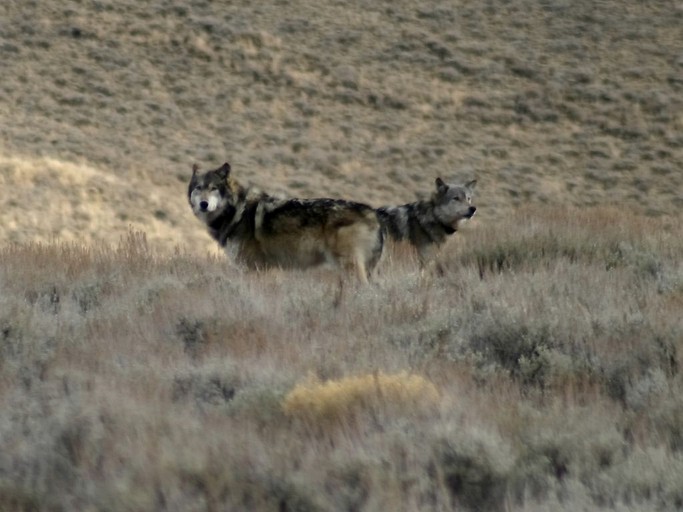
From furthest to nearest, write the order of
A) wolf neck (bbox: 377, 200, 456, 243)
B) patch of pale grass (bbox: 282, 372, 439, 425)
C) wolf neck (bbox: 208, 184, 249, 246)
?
1. wolf neck (bbox: 377, 200, 456, 243)
2. wolf neck (bbox: 208, 184, 249, 246)
3. patch of pale grass (bbox: 282, 372, 439, 425)

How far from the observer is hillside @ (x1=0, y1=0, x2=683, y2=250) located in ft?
120

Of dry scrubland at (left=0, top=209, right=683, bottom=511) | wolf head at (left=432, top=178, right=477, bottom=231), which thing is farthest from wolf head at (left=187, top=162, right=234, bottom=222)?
wolf head at (left=432, top=178, right=477, bottom=231)

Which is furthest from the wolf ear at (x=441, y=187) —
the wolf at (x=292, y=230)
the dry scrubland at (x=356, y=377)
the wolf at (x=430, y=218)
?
the wolf at (x=292, y=230)

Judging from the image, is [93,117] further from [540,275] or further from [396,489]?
[396,489]

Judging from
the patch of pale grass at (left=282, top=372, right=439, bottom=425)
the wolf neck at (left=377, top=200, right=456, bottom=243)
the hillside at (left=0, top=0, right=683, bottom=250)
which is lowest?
the hillside at (left=0, top=0, right=683, bottom=250)

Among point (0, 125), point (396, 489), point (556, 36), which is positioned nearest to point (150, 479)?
point (396, 489)

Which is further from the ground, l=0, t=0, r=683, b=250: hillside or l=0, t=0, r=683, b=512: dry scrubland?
l=0, t=0, r=683, b=512: dry scrubland

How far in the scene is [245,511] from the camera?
17.5 ft

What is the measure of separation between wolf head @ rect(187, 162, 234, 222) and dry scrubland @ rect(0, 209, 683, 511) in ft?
3.67

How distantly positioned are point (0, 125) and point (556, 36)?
20.5m

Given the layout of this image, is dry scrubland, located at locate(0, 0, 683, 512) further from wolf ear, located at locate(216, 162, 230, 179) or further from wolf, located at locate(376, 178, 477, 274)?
wolf ear, located at locate(216, 162, 230, 179)

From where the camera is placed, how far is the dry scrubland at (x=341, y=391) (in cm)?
544

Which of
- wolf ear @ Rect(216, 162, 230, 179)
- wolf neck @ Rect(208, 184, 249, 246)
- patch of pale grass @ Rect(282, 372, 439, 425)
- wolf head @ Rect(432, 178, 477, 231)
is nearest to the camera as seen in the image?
patch of pale grass @ Rect(282, 372, 439, 425)

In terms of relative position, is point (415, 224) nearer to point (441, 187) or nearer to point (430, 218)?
point (430, 218)
